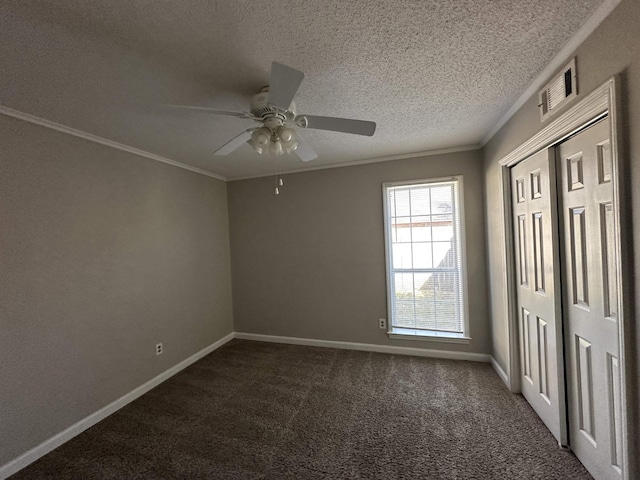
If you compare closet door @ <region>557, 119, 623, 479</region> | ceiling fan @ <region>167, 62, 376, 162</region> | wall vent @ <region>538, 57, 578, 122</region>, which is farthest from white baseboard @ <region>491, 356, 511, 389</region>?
ceiling fan @ <region>167, 62, 376, 162</region>

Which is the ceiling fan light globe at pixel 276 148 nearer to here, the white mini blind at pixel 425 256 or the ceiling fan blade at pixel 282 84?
the ceiling fan blade at pixel 282 84

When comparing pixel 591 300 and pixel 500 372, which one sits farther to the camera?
pixel 500 372

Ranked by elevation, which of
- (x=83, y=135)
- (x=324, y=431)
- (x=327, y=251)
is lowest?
(x=324, y=431)

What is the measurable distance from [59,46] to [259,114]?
963 mm

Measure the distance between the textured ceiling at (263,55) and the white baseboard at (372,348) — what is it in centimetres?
258

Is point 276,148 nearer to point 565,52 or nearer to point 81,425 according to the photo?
point 565,52

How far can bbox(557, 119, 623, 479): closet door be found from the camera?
4.53ft

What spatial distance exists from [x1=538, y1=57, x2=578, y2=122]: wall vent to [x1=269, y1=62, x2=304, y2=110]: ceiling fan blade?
1.48m

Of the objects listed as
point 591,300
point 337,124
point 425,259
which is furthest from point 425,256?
point 337,124

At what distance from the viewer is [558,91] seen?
1.61m

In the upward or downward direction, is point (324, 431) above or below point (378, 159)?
below

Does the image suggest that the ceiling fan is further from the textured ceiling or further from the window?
the window

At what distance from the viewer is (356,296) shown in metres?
3.61

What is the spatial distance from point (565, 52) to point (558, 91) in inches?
7.9
